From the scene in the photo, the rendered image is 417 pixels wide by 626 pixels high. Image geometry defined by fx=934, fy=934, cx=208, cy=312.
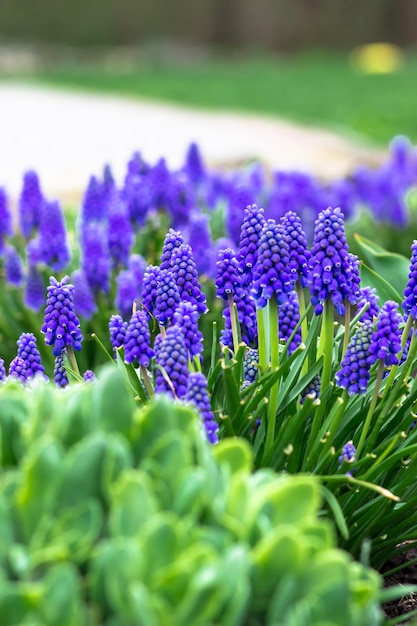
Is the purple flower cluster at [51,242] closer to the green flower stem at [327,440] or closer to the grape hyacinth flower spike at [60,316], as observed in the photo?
the grape hyacinth flower spike at [60,316]

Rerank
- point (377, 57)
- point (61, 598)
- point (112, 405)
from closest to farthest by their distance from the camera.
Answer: point (61, 598)
point (112, 405)
point (377, 57)

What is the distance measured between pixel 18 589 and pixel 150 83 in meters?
15.0

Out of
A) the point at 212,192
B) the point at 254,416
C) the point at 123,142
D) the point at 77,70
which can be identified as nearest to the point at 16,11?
the point at 77,70

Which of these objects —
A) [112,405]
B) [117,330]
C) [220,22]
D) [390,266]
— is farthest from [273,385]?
[220,22]

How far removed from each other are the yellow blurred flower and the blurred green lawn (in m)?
0.32

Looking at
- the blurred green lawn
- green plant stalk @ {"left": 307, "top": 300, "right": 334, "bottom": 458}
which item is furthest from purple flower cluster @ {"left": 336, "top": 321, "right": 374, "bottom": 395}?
the blurred green lawn

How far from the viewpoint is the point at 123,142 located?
8719 millimetres

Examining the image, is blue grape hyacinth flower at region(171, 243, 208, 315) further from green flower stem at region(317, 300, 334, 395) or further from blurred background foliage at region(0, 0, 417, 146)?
blurred background foliage at region(0, 0, 417, 146)

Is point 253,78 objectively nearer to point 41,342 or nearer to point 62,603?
point 41,342

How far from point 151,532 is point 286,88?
14299 millimetres

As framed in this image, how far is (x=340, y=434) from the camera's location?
2115 mm

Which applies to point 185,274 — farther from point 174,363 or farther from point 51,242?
point 51,242

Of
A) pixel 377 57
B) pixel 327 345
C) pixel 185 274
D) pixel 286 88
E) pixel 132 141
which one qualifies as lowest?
pixel 327 345

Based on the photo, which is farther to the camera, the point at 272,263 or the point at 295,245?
the point at 295,245
